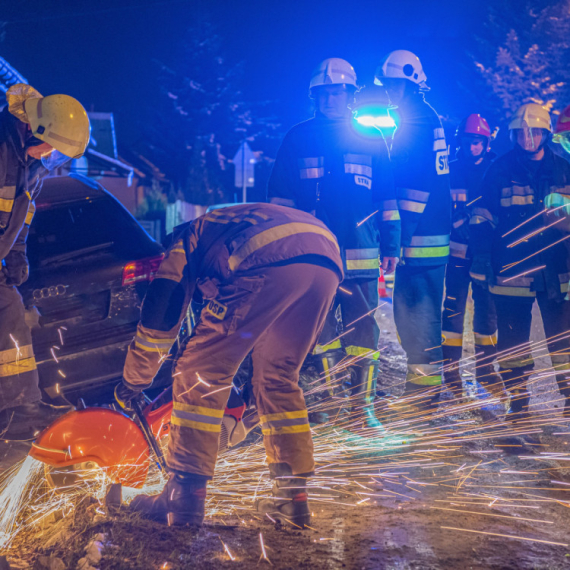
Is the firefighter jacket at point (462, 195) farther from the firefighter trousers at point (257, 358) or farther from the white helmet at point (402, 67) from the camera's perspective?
the firefighter trousers at point (257, 358)

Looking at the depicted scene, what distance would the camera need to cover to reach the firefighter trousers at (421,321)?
4.36 meters

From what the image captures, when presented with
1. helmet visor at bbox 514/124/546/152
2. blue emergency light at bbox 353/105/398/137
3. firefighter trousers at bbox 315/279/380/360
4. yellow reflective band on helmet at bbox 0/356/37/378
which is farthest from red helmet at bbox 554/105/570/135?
yellow reflective band on helmet at bbox 0/356/37/378

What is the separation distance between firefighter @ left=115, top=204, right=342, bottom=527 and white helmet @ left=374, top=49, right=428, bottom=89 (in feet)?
8.10

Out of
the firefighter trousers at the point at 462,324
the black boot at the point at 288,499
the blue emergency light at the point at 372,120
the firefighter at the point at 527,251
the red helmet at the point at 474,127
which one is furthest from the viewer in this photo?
the red helmet at the point at 474,127

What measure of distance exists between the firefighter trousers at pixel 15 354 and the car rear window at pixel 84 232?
403 millimetres

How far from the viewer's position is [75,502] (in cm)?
278

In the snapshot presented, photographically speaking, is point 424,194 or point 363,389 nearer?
point 363,389

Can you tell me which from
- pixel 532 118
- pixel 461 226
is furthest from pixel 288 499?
pixel 532 118

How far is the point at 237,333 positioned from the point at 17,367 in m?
1.59

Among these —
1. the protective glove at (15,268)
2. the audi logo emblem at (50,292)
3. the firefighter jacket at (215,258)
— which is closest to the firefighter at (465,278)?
the firefighter jacket at (215,258)

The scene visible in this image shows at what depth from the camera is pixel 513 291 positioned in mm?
4258

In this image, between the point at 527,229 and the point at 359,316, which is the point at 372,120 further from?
the point at 359,316

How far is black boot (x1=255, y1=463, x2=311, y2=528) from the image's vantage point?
267 centimetres

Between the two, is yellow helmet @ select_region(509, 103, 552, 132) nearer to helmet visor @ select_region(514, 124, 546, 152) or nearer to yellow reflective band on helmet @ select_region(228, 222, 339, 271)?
helmet visor @ select_region(514, 124, 546, 152)
